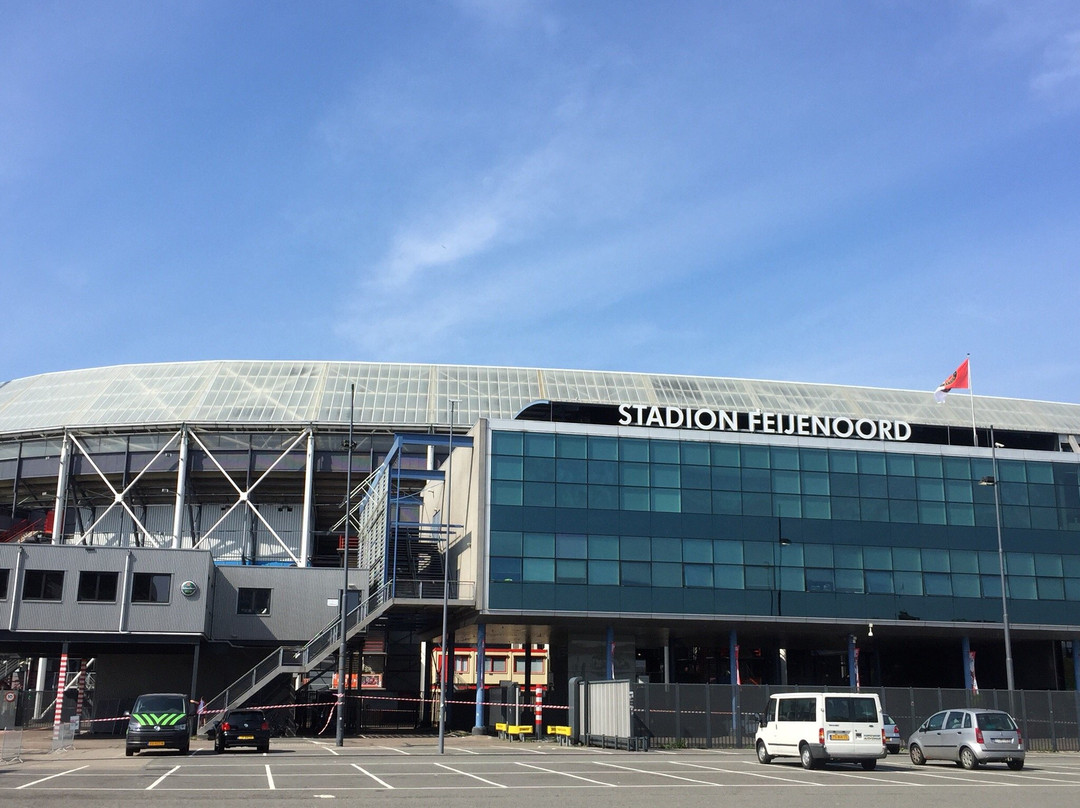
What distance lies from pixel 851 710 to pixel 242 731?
1987 centimetres

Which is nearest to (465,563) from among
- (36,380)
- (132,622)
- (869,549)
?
(132,622)

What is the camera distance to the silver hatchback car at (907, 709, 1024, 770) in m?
30.6

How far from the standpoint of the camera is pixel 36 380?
75375 millimetres

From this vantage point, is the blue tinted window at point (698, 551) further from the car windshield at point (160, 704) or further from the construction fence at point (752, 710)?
the car windshield at point (160, 704)

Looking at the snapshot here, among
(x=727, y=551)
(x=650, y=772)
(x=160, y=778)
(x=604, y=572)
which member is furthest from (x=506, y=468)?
(x=160, y=778)

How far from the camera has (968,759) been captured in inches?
1220

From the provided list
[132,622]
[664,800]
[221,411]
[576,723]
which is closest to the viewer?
[664,800]

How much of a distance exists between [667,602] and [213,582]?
72.4 ft

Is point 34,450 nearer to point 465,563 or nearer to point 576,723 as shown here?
point 465,563

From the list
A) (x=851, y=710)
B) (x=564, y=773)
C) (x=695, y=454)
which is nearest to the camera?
(x=564, y=773)

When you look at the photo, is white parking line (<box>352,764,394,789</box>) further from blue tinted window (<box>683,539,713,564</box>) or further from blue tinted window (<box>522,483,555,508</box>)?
blue tinted window (<box>683,539,713,564</box>)

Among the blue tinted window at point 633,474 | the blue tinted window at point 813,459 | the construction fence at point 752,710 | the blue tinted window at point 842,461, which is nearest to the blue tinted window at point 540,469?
the blue tinted window at point 633,474

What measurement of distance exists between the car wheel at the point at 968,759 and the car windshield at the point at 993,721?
812mm

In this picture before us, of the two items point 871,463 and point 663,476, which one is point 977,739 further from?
point 871,463
